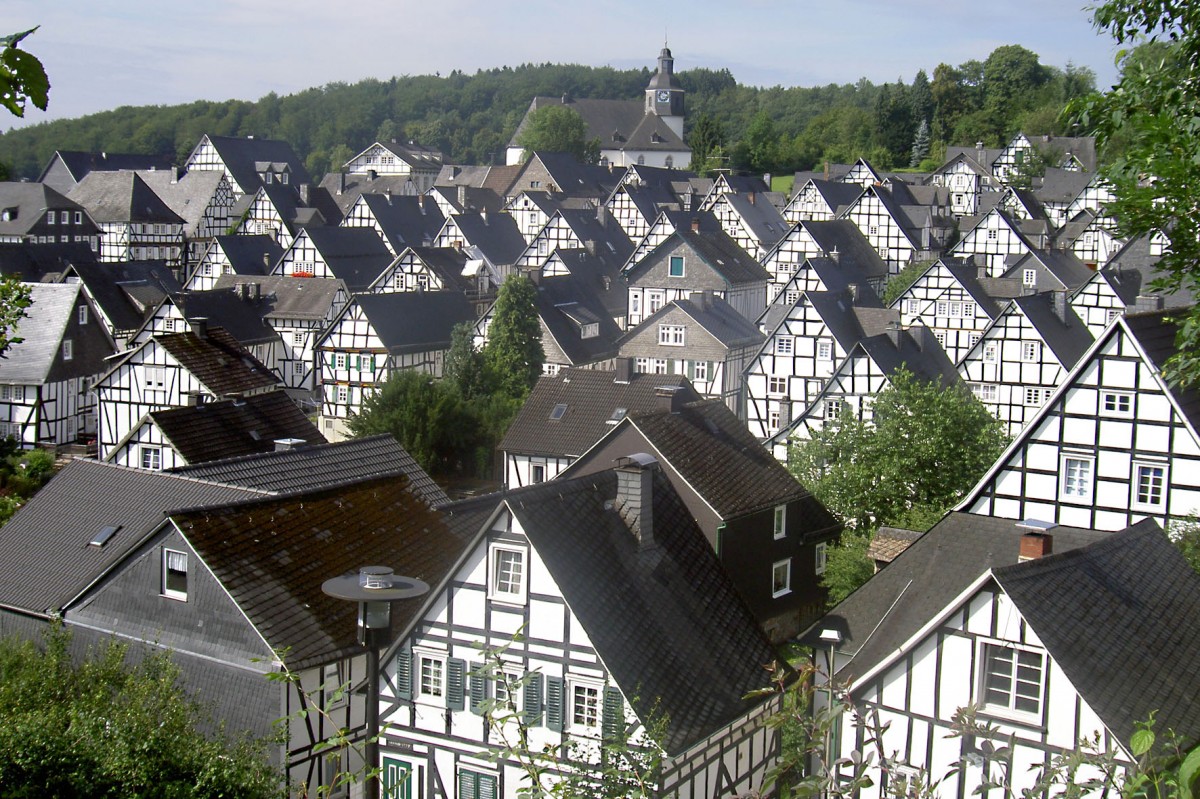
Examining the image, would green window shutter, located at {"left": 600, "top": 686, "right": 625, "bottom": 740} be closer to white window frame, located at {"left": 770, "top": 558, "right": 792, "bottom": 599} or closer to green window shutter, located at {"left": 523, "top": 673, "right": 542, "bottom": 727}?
green window shutter, located at {"left": 523, "top": 673, "right": 542, "bottom": 727}

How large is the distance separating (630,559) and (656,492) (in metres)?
2.05

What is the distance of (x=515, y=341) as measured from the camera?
46250 millimetres

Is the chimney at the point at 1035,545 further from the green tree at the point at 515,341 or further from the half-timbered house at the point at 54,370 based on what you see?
the half-timbered house at the point at 54,370

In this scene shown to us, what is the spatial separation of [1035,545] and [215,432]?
18483mm

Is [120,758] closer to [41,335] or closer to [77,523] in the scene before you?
[77,523]

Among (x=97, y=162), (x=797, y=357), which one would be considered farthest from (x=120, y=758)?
(x=97, y=162)

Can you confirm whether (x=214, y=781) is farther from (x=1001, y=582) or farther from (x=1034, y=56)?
(x=1034, y=56)

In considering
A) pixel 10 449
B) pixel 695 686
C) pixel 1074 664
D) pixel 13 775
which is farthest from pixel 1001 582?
pixel 10 449

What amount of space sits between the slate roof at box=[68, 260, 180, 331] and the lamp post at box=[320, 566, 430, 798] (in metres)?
43.9


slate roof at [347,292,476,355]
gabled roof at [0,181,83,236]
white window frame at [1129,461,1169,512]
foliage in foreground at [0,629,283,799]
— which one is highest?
gabled roof at [0,181,83,236]

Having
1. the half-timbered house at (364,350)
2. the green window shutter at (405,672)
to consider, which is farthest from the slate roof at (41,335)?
the green window shutter at (405,672)

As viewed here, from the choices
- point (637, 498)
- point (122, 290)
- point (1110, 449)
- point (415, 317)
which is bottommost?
point (637, 498)

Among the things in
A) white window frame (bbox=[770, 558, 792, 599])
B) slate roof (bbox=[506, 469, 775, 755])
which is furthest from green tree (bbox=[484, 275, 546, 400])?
slate roof (bbox=[506, 469, 775, 755])

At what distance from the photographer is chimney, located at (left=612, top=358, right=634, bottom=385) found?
1372 inches
